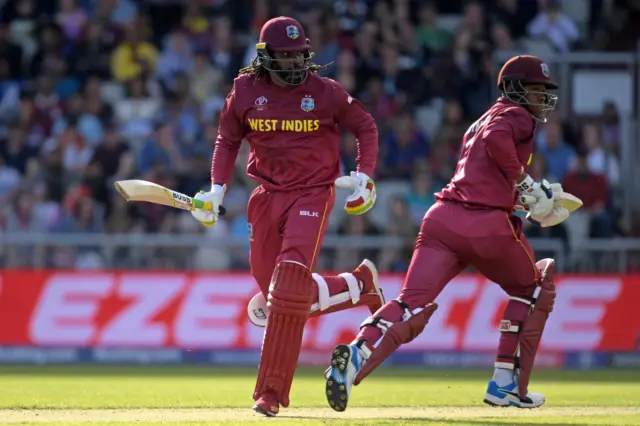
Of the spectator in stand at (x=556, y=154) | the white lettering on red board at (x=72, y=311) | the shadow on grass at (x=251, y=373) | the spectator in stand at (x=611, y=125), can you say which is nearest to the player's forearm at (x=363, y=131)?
the shadow on grass at (x=251, y=373)

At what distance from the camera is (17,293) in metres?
14.7

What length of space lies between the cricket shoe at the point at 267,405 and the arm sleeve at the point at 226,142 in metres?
1.45

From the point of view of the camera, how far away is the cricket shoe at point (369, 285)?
8641 millimetres

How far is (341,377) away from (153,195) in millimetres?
1737

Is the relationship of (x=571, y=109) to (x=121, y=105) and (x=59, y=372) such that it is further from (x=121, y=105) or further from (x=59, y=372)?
(x=59, y=372)

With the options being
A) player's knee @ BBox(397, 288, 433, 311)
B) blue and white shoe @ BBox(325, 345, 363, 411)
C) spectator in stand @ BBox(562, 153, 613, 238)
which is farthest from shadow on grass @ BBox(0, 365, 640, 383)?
blue and white shoe @ BBox(325, 345, 363, 411)

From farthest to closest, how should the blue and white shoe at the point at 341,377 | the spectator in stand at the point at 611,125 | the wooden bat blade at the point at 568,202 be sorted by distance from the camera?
the spectator in stand at the point at 611,125, the wooden bat blade at the point at 568,202, the blue and white shoe at the point at 341,377

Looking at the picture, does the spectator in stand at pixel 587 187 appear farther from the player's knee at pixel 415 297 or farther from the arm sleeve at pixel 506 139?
the player's knee at pixel 415 297

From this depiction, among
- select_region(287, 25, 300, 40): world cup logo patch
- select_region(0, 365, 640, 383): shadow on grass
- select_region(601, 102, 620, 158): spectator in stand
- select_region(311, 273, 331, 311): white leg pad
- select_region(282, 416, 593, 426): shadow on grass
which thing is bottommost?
select_region(0, 365, 640, 383): shadow on grass

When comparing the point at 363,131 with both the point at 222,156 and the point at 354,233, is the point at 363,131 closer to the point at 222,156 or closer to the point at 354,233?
the point at 222,156

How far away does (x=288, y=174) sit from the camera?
805 cm

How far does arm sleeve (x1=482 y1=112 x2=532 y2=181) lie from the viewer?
7.90 m

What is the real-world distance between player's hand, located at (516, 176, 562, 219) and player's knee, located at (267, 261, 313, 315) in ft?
4.74

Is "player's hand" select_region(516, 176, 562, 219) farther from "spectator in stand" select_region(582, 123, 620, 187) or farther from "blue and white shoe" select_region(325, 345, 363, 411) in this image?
"spectator in stand" select_region(582, 123, 620, 187)
